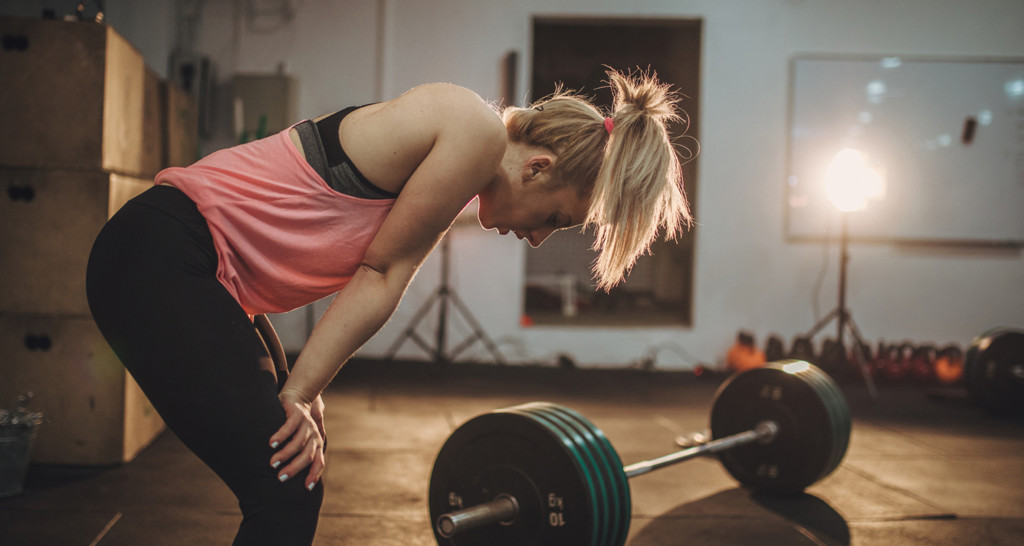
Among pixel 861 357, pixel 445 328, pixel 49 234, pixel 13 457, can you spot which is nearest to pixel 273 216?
pixel 13 457

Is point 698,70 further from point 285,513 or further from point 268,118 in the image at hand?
point 285,513

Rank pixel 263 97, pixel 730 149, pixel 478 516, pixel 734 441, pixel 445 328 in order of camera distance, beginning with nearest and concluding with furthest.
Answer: pixel 478 516, pixel 734 441, pixel 263 97, pixel 445 328, pixel 730 149

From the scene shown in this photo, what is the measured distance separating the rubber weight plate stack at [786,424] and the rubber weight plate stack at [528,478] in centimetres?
114

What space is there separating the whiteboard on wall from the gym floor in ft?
5.52

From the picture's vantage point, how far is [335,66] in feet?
15.8

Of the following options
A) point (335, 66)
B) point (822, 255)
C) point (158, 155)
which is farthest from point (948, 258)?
point (158, 155)

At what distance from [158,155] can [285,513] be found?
97.9 inches

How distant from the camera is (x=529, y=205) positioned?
121 centimetres

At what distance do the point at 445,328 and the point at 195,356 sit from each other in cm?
397

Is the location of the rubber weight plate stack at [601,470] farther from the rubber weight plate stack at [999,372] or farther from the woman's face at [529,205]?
the rubber weight plate stack at [999,372]

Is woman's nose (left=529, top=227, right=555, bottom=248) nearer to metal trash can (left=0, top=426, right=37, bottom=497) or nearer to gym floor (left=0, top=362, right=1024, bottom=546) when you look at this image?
gym floor (left=0, top=362, right=1024, bottom=546)

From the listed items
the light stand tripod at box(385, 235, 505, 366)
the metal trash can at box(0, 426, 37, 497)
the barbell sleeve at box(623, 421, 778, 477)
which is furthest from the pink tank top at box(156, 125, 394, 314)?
the light stand tripod at box(385, 235, 505, 366)

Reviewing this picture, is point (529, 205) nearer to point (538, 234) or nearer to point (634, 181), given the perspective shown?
point (538, 234)

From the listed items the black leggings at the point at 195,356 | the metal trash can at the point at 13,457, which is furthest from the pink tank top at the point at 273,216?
the metal trash can at the point at 13,457
